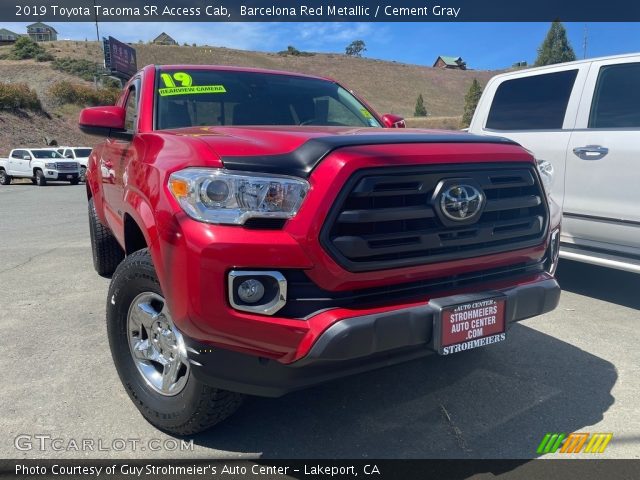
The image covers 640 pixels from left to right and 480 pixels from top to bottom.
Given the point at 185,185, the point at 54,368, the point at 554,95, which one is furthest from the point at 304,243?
the point at 554,95

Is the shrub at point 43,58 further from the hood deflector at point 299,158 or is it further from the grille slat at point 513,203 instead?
the grille slat at point 513,203

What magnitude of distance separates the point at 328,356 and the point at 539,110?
4176 mm

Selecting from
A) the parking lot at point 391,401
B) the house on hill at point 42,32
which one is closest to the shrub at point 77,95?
the parking lot at point 391,401

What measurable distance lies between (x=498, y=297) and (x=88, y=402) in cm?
225

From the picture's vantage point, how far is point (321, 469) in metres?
2.37

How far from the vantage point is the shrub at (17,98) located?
3666cm

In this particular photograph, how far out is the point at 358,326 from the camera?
202 centimetres

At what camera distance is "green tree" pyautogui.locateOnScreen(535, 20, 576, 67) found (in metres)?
63.8

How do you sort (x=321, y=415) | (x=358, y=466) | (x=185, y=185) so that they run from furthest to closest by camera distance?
(x=321, y=415) < (x=358, y=466) < (x=185, y=185)

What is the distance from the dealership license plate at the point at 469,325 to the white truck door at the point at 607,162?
96.8 inches

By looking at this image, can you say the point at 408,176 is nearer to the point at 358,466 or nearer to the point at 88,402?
the point at 358,466

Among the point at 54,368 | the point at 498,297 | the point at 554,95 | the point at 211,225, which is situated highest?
the point at 554,95

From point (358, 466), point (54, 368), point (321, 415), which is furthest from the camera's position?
point (54, 368)

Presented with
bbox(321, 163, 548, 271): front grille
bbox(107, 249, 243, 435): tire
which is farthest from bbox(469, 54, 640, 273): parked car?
bbox(107, 249, 243, 435): tire
